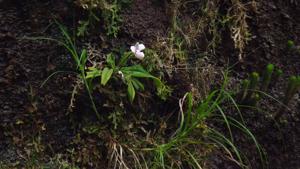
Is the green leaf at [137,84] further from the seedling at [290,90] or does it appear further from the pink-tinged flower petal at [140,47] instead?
the seedling at [290,90]

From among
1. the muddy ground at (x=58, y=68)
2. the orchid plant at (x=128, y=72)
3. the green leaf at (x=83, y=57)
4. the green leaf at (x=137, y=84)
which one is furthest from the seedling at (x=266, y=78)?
the green leaf at (x=83, y=57)

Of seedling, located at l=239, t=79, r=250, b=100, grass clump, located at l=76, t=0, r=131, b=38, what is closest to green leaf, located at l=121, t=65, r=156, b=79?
grass clump, located at l=76, t=0, r=131, b=38

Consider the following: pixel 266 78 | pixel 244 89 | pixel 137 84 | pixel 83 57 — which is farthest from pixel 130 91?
pixel 266 78

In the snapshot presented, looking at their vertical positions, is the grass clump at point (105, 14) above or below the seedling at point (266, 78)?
above

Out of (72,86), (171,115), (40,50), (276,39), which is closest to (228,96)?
(171,115)

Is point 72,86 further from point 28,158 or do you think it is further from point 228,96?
point 228,96

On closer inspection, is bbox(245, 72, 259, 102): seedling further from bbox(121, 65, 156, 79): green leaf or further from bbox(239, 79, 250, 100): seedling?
bbox(121, 65, 156, 79): green leaf
